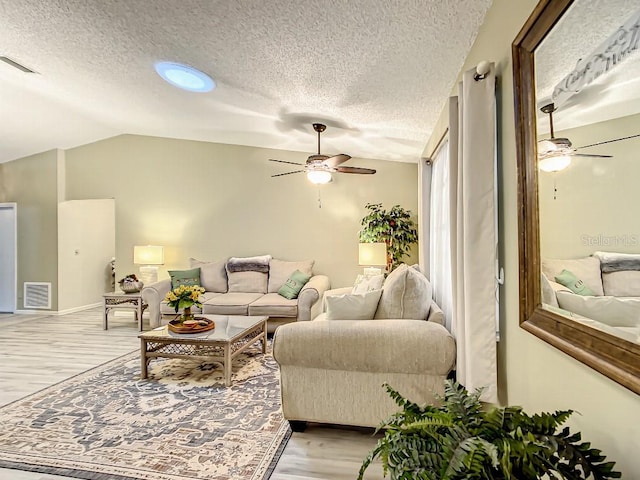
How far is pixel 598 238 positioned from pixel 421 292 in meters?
1.59

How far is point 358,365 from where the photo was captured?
231 cm

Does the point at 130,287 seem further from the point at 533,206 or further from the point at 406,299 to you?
the point at 533,206

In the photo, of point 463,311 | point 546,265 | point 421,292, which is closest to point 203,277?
point 421,292

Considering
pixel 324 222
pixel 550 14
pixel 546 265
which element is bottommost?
pixel 546 265

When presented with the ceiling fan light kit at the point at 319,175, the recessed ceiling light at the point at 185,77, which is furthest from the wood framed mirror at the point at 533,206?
the ceiling fan light kit at the point at 319,175

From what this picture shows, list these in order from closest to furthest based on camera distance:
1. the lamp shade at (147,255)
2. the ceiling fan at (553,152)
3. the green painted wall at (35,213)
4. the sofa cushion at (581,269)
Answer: the sofa cushion at (581,269) → the ceiling fan at (553,152) → the lamp shade at (147,255) → the green painted wall at (35,213)

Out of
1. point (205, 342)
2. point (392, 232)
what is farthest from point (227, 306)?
point (392, 232)

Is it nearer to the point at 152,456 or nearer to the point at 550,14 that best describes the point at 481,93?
the point at 550,14

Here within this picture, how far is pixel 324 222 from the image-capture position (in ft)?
19.7

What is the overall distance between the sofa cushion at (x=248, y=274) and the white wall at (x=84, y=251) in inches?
125

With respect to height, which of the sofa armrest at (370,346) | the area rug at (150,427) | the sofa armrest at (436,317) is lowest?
the area rug at (150,427)

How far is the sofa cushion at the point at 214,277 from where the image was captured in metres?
5.66

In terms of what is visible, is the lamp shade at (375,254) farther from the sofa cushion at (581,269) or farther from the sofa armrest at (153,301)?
the sofa cushion at (581,269)

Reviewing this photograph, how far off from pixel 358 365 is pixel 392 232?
10.8 feet
